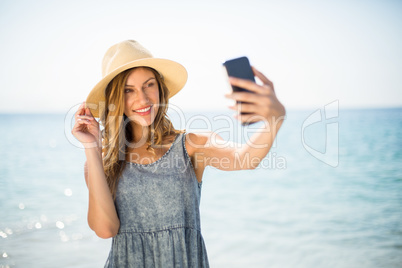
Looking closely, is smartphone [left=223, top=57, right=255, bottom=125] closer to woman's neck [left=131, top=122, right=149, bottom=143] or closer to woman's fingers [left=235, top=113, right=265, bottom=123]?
woman's fingers [left=235, top=113, right=265, bottom=123]

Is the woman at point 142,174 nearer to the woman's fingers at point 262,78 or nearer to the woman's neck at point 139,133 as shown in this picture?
the woman's neck at point 139,133

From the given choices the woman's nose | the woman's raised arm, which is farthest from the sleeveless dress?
the woman's nose

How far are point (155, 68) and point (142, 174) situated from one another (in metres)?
0.69

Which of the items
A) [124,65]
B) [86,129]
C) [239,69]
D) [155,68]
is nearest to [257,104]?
[239,69]

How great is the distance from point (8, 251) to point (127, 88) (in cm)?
484

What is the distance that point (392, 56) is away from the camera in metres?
27.6

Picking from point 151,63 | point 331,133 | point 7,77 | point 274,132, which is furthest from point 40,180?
point 7,77

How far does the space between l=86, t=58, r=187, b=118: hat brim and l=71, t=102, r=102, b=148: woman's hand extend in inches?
5.7

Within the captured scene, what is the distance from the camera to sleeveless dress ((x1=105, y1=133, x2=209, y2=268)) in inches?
79.2

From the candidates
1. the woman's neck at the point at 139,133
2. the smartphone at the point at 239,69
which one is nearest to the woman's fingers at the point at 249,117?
the smartphone at the point at 239,69

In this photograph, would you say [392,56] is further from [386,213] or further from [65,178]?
[65,178]

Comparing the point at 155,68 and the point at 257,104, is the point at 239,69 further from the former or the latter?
the point at 155,68

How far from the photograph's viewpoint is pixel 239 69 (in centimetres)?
121

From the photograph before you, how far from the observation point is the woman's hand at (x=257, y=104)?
3.70 ft
